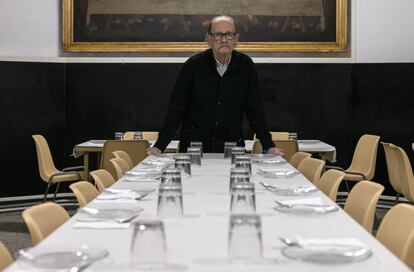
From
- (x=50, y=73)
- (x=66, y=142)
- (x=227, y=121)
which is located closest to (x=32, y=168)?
(x=66, y=142)

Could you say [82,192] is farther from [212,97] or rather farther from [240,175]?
[212,97]

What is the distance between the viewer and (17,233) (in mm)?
7762

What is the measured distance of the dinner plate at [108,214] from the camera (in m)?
3.01

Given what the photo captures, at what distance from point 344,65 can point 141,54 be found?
2624mm

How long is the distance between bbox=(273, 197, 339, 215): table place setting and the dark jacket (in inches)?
105

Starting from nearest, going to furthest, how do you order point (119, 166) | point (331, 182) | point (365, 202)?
point (365, 202)
point (331, 182)
point (119, 166)

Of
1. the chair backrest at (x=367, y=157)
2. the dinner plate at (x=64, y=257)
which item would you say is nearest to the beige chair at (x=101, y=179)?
the dinner plate at (x=64, y=257)

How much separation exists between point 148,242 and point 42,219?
1145 mm

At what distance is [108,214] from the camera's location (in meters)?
Answer: 3.12

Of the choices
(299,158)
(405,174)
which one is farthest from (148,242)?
(405,174)

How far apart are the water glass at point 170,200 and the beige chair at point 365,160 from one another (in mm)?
5191

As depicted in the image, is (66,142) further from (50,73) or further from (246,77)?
(246,77)

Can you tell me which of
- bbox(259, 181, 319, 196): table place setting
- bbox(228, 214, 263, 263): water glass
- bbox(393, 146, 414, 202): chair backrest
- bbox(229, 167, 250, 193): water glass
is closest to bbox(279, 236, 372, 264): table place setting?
bbox(228, 214, 263, 263): water glass

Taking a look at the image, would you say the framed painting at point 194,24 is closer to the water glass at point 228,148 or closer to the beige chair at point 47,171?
the beige chair at point 47,171
